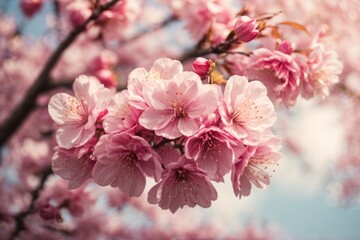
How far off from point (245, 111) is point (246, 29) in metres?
0.43

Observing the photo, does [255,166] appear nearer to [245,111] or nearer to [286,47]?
[245,111]

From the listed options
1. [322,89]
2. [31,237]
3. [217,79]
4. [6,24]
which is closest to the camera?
[217,79]

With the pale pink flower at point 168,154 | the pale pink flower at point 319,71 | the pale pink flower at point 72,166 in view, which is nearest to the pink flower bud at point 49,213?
the pale pink flower at point 72,166

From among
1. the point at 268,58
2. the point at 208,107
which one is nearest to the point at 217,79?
the point at 268,58

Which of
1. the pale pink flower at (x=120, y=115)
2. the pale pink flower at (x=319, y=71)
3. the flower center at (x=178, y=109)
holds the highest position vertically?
the pale pink flower at (x=120, y=115)

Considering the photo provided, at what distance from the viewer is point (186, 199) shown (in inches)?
52.4

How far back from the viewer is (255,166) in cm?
138

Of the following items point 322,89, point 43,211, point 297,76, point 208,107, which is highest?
point 208,107

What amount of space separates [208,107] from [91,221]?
3426 millimetres

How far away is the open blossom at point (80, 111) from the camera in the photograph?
1293 mm

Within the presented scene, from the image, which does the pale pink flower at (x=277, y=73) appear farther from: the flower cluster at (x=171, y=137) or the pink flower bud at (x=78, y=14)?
the pink flower bud at (x=78, y=14)

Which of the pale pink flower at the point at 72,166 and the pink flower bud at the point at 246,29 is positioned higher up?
the pink flower bud at the point at 246,29

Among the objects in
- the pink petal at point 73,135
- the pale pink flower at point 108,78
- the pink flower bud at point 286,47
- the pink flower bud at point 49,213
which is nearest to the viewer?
the pink petal at point 73,135

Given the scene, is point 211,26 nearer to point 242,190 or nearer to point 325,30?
point 325,30
